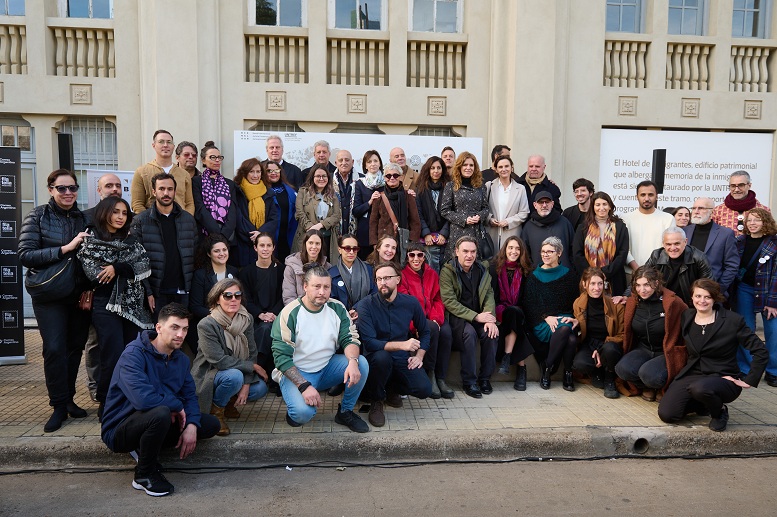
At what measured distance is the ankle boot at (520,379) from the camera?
6.37 metres

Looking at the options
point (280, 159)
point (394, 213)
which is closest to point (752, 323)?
point (394, 213)

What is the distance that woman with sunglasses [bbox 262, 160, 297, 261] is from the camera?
7.35 m

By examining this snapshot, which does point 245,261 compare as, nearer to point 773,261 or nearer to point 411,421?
point 411,421

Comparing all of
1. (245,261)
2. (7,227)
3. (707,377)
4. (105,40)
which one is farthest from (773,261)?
(105,40)

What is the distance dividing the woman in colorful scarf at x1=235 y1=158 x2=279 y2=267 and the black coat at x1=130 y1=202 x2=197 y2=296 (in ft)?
3.95

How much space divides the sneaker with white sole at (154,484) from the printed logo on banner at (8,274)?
4220 mm

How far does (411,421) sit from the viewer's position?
211 inches

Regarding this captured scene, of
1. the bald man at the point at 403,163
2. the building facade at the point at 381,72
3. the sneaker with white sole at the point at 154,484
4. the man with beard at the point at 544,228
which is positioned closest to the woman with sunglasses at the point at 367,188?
the bald man at the point at 403,163

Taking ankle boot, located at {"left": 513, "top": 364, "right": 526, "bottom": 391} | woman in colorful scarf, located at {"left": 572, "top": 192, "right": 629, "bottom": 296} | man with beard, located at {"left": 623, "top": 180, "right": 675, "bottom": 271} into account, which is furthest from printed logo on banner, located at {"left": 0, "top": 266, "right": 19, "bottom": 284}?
man with beard, located at {"left": 623, "top": 180, "right": 675, "bottom": 271}

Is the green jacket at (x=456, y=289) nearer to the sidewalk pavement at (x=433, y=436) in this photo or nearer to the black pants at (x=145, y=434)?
the sidewalk pavement at (x=433, y=436)

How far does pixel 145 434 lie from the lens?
411cm

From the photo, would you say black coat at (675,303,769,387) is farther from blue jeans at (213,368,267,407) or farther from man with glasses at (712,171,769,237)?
blue jeans at (213,368,267,407)

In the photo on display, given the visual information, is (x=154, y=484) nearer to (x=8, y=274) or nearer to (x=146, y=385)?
(x=146, y=385)

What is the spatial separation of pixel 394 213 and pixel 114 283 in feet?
10.8
